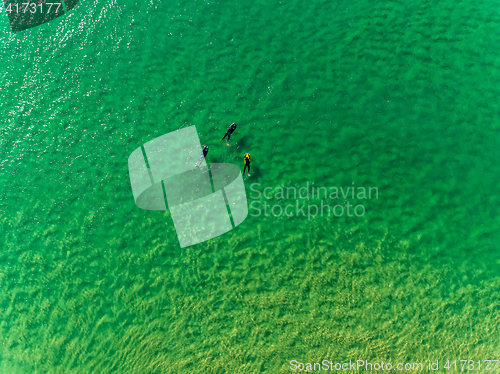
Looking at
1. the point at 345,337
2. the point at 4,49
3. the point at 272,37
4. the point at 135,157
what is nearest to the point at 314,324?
the point at 345,337

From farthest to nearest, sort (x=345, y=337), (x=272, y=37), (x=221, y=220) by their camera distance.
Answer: (x=272, y=37) → (x=221, y=220) → (x=345, y=337)

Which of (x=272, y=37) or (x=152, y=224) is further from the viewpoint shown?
(x=272, y=37)

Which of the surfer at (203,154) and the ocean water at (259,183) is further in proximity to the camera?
the surfer at (203,154)

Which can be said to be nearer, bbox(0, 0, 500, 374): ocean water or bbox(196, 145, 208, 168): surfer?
bbox(0, 0, 500, 374): ocean water

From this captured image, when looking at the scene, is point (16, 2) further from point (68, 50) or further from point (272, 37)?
point (272, 37)

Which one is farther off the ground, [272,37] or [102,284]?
[272,37]

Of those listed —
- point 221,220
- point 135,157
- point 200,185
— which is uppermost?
point 135,157

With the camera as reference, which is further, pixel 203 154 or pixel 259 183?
pixel 259 183

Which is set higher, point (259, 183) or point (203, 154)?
point (203, 154)
